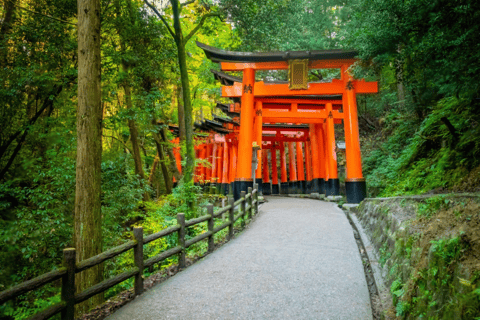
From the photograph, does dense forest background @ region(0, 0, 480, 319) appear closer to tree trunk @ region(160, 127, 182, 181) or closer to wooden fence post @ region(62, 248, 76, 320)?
wooden fence post @ region(62, 248, 76, 320)

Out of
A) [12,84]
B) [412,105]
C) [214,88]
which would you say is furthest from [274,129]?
[12,84]

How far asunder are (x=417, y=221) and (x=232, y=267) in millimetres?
2828

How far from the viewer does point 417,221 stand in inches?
147

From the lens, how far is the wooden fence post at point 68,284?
10.4ft

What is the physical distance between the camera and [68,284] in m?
3.22

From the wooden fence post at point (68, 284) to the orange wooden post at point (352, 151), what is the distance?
10.5m

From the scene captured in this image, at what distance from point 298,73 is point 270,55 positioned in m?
1.38

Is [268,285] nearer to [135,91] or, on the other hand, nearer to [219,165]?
[135,91]

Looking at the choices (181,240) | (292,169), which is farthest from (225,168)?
(181,240)

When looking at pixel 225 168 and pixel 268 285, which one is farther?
pixel 225 168

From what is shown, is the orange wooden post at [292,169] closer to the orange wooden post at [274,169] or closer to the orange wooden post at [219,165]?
the orange wooden post at [274,169]

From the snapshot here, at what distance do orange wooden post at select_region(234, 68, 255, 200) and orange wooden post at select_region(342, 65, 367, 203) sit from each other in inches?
152

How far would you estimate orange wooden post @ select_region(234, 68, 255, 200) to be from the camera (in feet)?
43.3

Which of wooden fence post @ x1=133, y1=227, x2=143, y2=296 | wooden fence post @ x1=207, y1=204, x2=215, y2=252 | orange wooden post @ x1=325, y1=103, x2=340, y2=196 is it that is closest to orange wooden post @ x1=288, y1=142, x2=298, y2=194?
orange wooden post @ x1=325, y1=103, x2=340, y2=196
